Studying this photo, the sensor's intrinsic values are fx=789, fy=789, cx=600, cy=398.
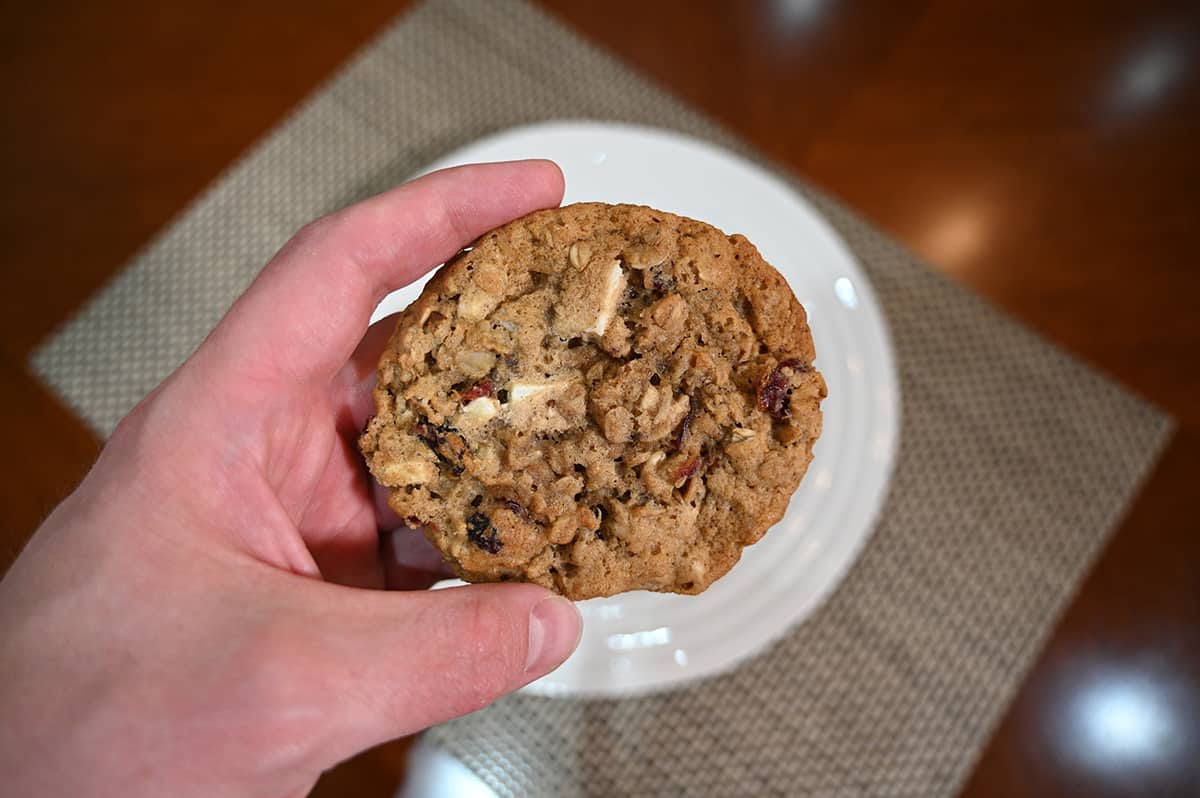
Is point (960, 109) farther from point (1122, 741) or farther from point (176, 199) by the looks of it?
point (176, 199)

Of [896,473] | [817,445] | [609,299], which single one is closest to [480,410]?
[609,299]

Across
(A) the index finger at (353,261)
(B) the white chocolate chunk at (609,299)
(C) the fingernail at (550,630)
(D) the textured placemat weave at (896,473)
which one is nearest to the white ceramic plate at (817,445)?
(D) the textured placemat weave at (896,473)

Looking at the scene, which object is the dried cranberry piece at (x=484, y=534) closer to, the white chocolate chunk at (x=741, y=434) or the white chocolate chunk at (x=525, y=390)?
the white chocolate chunk at (x=525, y=390)

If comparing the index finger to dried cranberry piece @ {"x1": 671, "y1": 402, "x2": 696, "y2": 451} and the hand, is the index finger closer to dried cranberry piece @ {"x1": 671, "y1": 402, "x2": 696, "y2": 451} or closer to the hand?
the hand

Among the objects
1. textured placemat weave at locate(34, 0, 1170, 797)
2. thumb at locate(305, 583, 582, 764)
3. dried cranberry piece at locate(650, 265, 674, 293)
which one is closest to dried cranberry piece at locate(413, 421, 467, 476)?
thumb at locate(305, 583, 582, 764)

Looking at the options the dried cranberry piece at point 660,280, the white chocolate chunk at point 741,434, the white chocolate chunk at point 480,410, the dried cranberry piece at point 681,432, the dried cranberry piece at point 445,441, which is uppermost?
the dried cranberry piece at point 660,280
